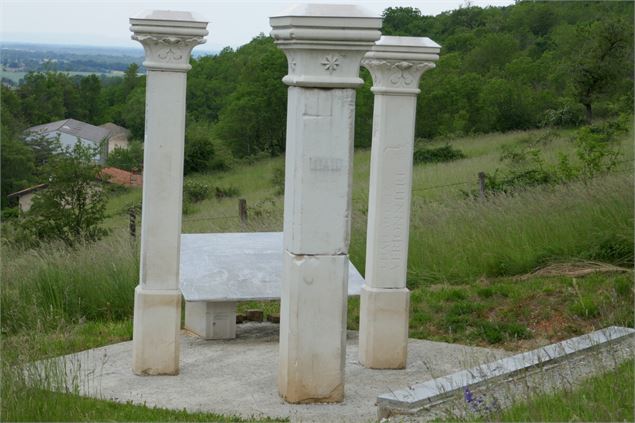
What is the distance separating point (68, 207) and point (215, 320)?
962 cm

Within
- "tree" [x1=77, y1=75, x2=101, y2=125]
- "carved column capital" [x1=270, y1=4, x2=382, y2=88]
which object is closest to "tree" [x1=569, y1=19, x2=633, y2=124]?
"carved column capital" [x1=270, y1=4, x2=382, y2=88]

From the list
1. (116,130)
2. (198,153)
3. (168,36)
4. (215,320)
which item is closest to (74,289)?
(215,320)

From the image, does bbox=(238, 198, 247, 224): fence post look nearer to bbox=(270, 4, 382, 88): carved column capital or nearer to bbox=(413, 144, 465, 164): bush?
bbox=(270, 4, 382, 88): carved column capital

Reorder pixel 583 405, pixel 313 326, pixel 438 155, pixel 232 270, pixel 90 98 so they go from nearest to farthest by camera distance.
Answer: pixel 583 405, pixel 313 326, pixel 232 270, pixel 438 155, pixel 90 98

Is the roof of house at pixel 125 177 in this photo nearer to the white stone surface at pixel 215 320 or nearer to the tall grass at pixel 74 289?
the tall grass at pixel 74 289

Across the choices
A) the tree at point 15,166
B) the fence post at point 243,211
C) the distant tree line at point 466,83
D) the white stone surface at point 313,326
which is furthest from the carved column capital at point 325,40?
the tree at point 15,166

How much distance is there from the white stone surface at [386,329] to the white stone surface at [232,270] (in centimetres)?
67

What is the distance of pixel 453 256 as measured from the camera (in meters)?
13.3

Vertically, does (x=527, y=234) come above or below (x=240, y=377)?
above

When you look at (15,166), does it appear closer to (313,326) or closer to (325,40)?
(313,326)

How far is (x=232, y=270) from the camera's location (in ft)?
33.3

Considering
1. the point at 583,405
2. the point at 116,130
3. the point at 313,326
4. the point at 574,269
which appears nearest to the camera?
the point at 583,405

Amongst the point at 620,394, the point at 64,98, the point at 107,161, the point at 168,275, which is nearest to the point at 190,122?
the point at 107,161

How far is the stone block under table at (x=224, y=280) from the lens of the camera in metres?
9.81
